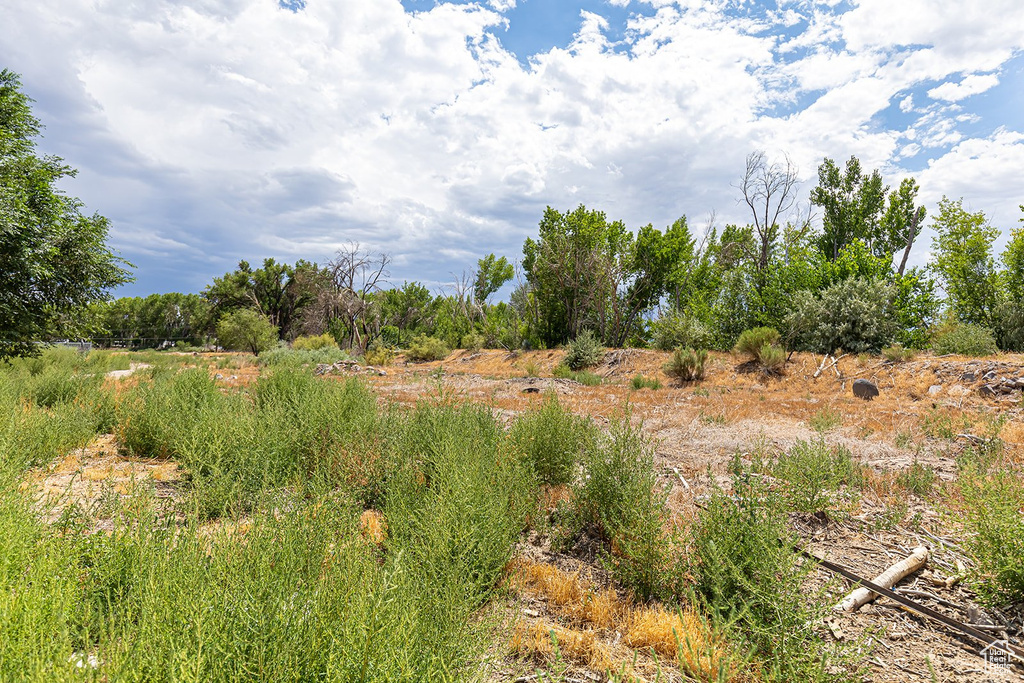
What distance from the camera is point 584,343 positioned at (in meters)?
21.6

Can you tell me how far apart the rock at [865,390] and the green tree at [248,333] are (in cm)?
3417

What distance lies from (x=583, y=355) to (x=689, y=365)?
6264 millimetres

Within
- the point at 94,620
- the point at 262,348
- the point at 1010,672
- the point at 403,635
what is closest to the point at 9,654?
the point at 94,620

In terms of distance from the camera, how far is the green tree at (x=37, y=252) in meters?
10.3

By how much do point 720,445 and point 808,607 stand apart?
429 centimetres

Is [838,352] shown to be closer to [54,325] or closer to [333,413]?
[333,413]

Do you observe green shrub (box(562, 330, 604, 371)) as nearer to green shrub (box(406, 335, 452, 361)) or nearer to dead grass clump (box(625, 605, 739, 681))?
green shrub (box(406, 335, 452, 361))

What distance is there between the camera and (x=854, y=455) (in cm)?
609

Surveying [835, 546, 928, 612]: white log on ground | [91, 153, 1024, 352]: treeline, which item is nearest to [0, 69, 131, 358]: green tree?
[91, 153, 1024, 352]: treeline

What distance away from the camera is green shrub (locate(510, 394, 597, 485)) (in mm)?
5098

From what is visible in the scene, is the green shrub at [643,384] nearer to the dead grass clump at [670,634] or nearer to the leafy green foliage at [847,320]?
the leafy green foliage at [847,320]

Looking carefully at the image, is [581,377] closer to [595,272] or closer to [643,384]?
[643,384]

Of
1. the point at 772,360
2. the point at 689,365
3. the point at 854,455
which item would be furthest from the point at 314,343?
the point at 854,455

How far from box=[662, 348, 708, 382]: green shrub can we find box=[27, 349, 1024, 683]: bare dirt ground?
736mm
